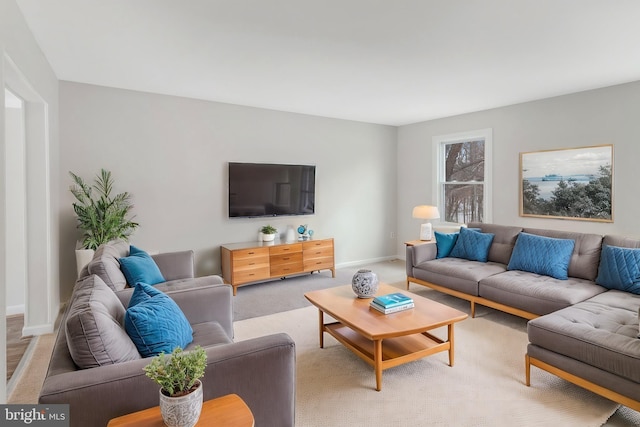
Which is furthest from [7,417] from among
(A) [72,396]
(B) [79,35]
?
(B) [79,35]

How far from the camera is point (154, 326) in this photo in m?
1.80

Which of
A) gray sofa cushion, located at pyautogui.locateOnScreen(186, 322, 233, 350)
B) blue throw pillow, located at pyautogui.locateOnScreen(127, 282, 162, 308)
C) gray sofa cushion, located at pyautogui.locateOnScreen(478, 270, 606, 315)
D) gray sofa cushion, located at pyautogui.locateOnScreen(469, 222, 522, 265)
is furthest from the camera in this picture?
gray sofa cushion, located at pyautogui.locateOnScreen(469, 222, 522, 265)

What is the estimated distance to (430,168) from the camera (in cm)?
604

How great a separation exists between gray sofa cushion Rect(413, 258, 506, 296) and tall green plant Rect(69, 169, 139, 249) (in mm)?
3441

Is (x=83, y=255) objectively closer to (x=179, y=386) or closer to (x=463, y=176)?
(x=179, y=386)

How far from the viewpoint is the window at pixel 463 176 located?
5297 mm

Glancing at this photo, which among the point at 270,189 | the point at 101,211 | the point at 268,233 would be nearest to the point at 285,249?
the point at 268,233

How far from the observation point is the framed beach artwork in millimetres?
4074

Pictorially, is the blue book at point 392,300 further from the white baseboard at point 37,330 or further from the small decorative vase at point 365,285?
the white baseboard at point 37,330

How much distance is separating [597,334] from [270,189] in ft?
13.1

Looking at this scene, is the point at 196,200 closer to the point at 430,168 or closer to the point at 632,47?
the point at 430,168

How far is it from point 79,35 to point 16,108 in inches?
75.9

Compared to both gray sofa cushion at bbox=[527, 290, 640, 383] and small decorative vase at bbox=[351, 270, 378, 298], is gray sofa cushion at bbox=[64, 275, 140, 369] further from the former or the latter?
gray sofa cushion at bbox=[527, 290, 640, 383]

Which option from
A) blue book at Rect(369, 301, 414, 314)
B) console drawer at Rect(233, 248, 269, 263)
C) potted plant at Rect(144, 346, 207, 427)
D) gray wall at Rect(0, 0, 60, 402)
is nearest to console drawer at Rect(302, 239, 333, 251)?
console drawer at Rect(233, 248, 269, 263)
